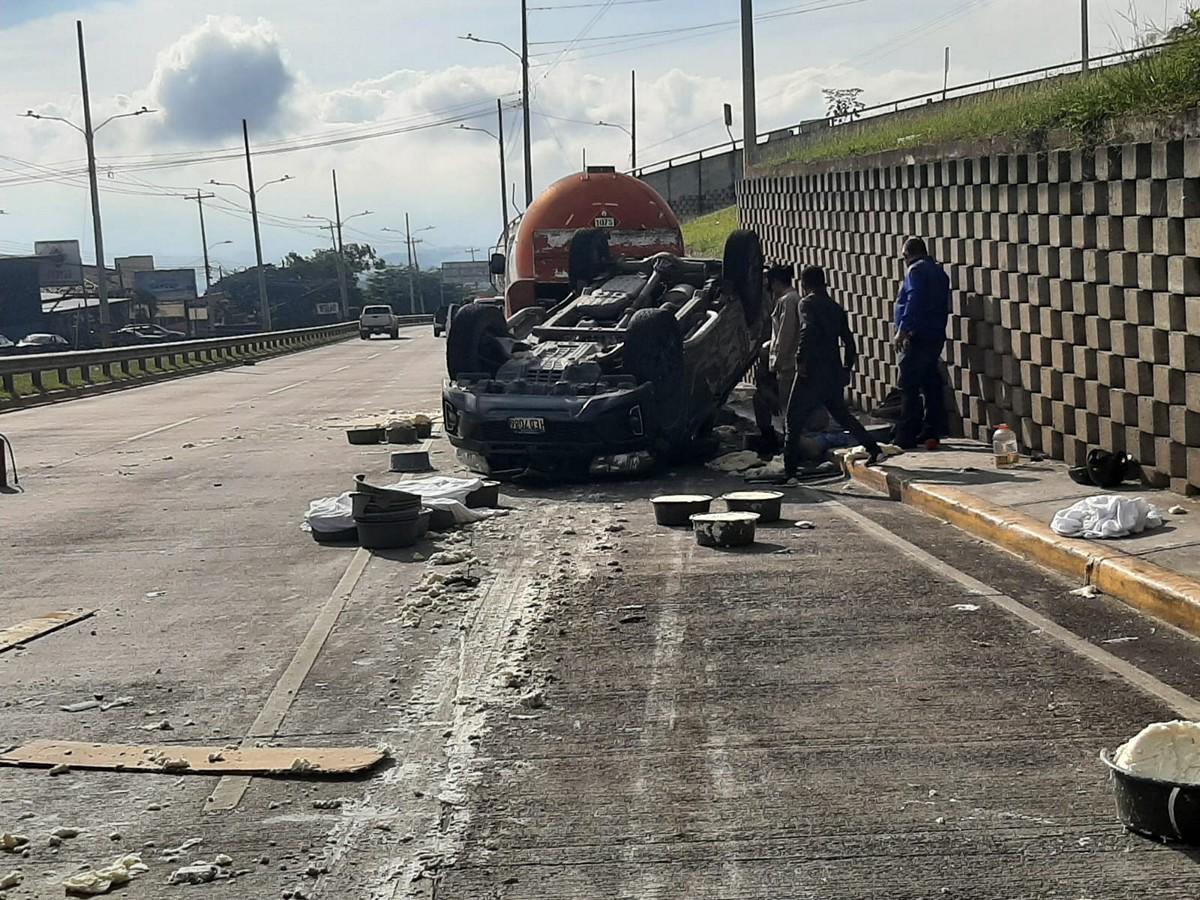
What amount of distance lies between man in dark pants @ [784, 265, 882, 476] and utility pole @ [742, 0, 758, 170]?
58.3 feet

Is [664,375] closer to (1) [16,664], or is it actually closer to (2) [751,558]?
(2) [751,558]

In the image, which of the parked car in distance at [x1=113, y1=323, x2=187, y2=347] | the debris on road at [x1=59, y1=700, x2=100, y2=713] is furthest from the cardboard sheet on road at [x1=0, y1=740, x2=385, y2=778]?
the parked car in distance at [x1=113, y1=323, x2=187, y2=347]

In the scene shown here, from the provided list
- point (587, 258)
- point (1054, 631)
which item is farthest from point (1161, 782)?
point (587, 258)

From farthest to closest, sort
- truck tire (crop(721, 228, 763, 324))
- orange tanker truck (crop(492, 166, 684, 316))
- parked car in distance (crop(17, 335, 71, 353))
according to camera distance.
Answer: parked car in distance (crop(17, 335, 71, 353)) → orange tanker truck (crop(492, 166, 684, 316)) → truck tire (crop(721, 228, 763, 324))

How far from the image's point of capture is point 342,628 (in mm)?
8883

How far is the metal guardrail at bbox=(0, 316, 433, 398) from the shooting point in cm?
3303

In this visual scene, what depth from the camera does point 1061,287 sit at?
43.0 feet

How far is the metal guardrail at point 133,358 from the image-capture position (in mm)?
33031

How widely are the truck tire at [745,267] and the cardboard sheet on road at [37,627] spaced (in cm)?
923

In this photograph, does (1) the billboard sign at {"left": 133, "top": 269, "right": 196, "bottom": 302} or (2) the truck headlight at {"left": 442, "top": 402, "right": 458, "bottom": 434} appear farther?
(1) the billboard sign at {"left": 133, "top": 269, "right": 196, "bottom": 302}

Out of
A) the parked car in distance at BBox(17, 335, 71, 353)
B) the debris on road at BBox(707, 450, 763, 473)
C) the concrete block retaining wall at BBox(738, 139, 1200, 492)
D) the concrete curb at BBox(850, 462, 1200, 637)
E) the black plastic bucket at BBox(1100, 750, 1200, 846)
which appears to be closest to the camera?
the black plastic bucket at BBox(1100, 750, 1200, 846)

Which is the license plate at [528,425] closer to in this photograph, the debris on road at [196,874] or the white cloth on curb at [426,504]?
the white cloth on curb at [426,504]

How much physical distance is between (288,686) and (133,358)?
35.4 m

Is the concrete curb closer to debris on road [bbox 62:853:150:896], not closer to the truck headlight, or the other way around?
the truck headlight
